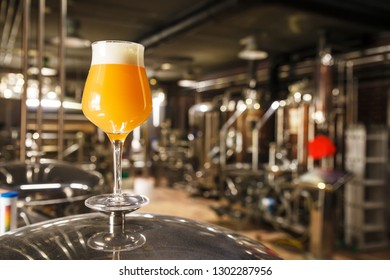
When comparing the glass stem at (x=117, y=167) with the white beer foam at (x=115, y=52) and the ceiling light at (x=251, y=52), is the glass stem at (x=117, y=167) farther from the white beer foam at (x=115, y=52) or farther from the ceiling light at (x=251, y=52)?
the ceiling light at (x=251, y=52)

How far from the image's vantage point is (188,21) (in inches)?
182

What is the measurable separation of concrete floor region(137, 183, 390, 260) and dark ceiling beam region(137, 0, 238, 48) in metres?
2.18

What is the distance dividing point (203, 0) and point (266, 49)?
8.68ft

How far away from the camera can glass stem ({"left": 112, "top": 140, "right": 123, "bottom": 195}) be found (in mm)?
906

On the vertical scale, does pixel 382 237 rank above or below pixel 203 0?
below

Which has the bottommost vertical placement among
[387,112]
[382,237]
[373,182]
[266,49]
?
[382,237]

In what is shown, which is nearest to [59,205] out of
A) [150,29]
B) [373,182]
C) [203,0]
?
[203,0]

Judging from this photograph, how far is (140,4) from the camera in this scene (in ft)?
15.5

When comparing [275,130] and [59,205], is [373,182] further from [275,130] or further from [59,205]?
[59,205]

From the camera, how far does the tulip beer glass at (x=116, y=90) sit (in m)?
0.90

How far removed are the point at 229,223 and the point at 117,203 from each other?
482 cm

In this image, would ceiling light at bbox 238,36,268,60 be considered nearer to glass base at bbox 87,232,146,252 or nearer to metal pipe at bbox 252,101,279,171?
metal pipe at bbox 252,101,279,171

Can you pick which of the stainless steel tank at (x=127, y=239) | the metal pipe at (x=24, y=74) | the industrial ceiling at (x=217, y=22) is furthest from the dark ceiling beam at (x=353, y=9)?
the stainless steel tank at (x=127, y=239)

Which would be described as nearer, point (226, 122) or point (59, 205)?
point (59, 205)
